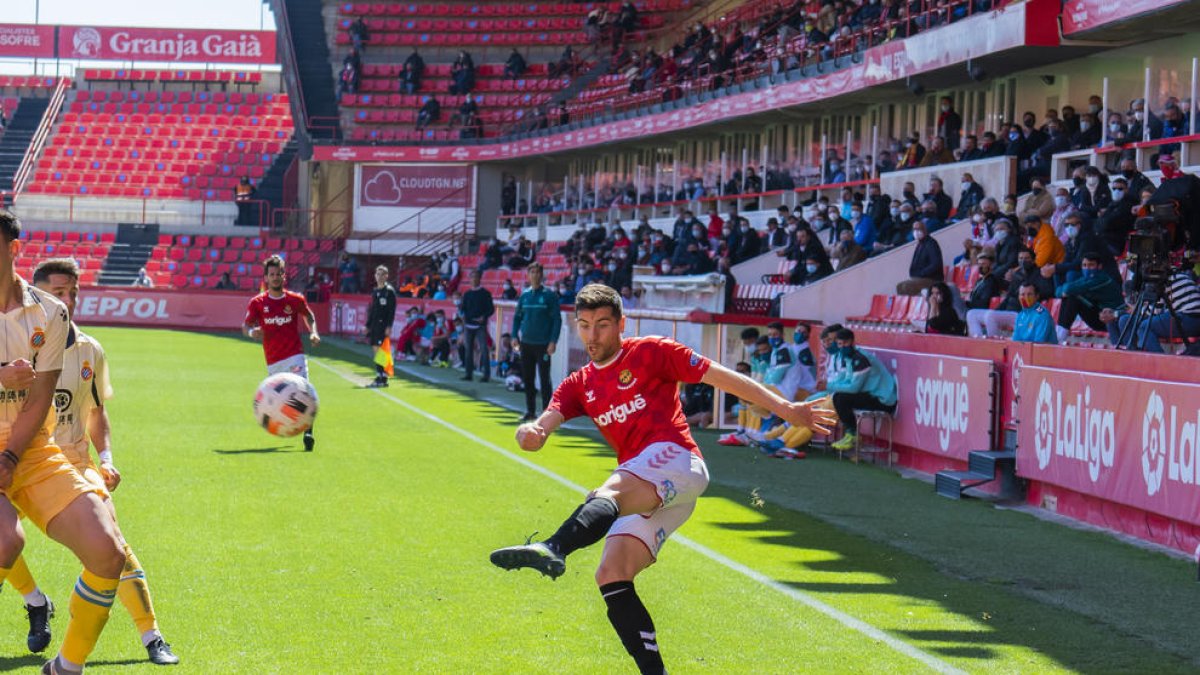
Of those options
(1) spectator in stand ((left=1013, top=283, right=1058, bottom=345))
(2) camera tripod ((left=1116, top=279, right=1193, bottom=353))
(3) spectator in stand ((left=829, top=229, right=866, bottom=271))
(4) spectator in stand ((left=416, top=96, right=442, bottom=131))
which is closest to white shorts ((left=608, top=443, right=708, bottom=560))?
(2) camera tripod ((left=1116, top=279, right=1193, bottom=353))

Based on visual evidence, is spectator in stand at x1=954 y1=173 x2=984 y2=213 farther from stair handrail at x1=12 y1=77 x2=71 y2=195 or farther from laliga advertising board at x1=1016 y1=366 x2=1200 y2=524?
stair handrail at x1=12 y1=77 x2=71 y2=195

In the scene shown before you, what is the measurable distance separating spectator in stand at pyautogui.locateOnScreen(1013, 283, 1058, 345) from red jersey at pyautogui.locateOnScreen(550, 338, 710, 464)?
373 inches

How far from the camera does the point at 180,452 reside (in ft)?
52.0

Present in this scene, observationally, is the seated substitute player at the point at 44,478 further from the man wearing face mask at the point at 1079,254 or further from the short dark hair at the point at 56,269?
the man wearing face mask at the point at 1079,254

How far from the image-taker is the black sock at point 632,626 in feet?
20.9

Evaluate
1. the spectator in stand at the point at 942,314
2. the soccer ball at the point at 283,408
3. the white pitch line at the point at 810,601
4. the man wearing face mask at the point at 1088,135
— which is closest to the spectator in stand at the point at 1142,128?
the man wearing face mask at the point at 1088,135

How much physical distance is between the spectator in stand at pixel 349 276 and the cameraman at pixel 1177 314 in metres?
36.6

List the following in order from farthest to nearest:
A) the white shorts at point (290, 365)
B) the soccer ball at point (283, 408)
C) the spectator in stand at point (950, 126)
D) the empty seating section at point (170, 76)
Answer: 1. the empty seating section at point (170, 76)
2. the spectator in stand at point (950, 126)
3. the white shorts at point (290, 365)
4. the soccer ball at point (283, 408)

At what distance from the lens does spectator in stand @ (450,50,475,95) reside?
56094 millimetres

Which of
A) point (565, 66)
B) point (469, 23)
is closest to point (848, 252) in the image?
point (565, 66)

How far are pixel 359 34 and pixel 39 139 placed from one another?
1610cm

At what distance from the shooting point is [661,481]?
6.53 m

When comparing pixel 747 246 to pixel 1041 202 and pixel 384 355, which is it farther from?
pixel 1041 202

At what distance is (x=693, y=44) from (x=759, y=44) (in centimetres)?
600
